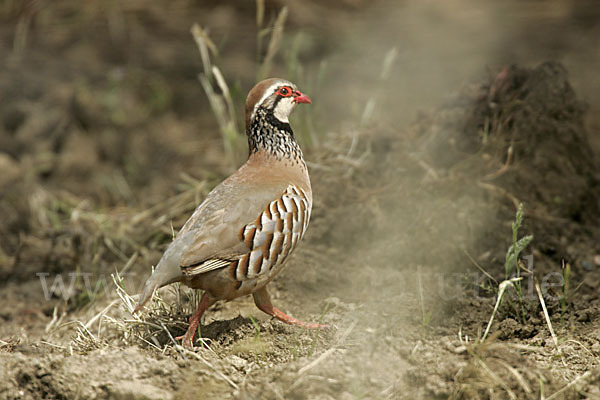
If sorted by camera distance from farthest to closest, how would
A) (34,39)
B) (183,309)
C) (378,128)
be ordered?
(34,39)
(378,128)
(183,309)

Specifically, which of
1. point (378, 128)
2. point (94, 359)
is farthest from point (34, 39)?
point (94, 359)

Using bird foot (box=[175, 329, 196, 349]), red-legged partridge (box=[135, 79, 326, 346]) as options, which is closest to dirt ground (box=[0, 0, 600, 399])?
bird foot (box=[175, 329, 196, 349])

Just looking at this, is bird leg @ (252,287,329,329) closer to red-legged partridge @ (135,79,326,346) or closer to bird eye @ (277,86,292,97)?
red-legged partridge @ (135,79,326,346)

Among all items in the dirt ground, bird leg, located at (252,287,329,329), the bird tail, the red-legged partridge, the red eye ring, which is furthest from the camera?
the red eye ring

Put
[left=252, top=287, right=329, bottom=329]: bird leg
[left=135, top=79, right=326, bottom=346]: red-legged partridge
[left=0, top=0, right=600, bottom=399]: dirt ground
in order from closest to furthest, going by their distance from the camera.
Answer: [left=0, top=0, right=600, bottom=399]: dirt ground < [left=135, top=79, right=326, bottom=346]: red-legged partridge < [left=252, top=287, right=329, bottom=329]: bird leg

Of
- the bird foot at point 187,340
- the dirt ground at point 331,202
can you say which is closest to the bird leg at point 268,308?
the dirt ground at point 331,202

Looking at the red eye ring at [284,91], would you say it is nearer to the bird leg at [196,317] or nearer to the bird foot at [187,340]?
the bird leg at [196,317]

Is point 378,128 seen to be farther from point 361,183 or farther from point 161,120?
point 161,120

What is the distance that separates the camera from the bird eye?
4289 mm

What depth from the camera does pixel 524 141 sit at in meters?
5.06

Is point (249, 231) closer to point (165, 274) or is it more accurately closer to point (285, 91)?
point (165, 274)

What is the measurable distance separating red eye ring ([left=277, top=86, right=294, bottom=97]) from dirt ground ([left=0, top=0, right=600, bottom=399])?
2.74 ft

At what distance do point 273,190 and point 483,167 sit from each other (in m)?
1.85

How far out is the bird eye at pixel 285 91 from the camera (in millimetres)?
4289
